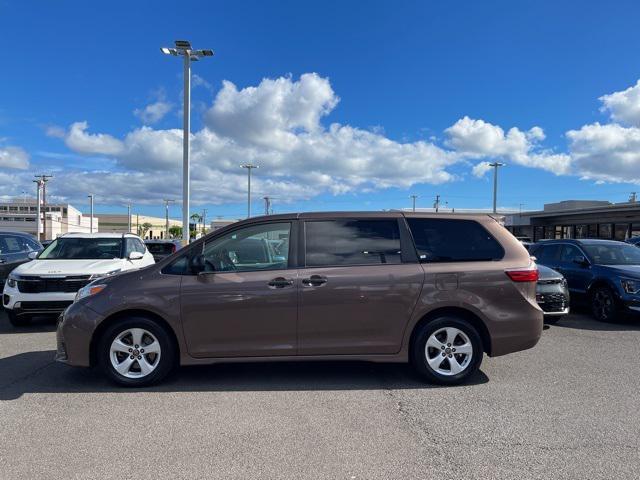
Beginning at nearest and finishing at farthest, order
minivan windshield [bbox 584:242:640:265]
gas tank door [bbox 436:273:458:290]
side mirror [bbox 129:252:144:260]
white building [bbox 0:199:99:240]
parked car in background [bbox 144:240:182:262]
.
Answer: gas tank door [bbox 436:273:458:290], side mirror [bbox 129:252:144:260], minivan windshield [bbox 584:242:640:265], parked car in background [bbox 144:240:182:262], white building [bbox 0:199:99:240]

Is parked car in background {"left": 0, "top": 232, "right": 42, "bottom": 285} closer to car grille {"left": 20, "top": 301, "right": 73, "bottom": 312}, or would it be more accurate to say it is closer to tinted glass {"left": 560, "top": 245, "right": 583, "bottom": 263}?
car grille {"left": 20, "top": 301, "right": 73, "bottom": 312}

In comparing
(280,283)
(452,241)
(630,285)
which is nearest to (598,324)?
(630,285)

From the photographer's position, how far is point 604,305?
370 inches

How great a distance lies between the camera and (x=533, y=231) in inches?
2219

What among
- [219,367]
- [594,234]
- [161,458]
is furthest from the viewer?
[594,234]

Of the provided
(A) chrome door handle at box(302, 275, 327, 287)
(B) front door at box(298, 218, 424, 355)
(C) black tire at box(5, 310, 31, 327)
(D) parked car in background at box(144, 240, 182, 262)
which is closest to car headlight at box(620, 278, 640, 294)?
(B) front door at box(298, 218, 424, 355)

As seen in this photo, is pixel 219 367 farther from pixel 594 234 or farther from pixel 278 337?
pixel 594 234

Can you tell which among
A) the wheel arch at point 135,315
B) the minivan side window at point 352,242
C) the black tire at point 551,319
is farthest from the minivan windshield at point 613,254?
the wheel arch at point 135,315

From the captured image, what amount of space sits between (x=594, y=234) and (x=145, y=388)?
49.1 meters

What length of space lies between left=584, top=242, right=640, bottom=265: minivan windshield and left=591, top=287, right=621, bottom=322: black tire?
671mm

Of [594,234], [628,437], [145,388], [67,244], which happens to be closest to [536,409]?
[628,437]

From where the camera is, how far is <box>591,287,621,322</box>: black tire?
29.8 feet

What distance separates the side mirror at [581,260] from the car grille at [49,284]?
932cm

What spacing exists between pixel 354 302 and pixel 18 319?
21.6 feet
